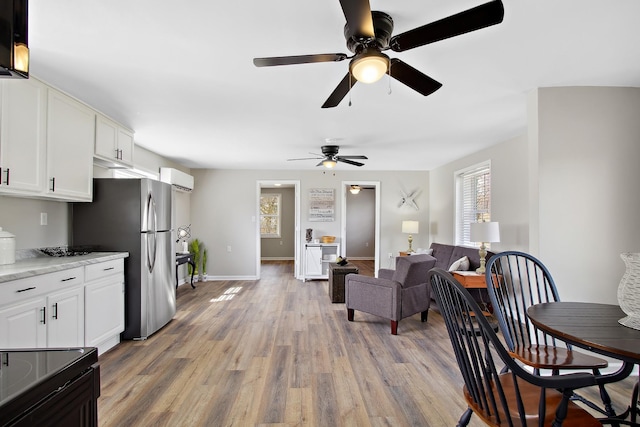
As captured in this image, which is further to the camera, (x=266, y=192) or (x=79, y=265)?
(x=266, y=192)

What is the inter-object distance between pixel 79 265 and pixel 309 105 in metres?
2.40

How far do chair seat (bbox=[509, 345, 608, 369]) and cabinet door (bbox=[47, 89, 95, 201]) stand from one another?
11.5ft

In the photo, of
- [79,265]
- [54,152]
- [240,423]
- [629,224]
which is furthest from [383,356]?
[54,152]

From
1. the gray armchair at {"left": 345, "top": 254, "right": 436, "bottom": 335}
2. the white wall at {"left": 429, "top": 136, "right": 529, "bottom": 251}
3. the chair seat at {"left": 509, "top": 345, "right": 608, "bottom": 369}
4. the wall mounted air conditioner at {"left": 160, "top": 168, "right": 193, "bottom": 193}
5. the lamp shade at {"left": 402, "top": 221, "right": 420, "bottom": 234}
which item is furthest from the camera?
the lamp shade at {"left": 402, "top": 221, "right": 420, "bottom": 234}

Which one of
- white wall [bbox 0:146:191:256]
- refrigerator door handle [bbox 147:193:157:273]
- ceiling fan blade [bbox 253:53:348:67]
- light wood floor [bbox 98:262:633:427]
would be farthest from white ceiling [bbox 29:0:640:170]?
light wood floor [bbox 98:262:633:427]

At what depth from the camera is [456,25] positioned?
1.38 metres

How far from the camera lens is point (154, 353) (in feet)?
9.75

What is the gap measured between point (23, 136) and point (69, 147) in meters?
0.45

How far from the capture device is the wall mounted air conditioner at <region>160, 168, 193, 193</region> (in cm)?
524

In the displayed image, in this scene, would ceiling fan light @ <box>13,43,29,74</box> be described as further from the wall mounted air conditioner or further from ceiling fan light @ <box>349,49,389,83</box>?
the wall mounted air conditioner

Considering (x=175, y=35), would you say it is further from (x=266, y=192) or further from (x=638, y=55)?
(x=266, y=192)

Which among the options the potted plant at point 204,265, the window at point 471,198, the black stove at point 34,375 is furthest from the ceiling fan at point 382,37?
the potted plant at point 204,265

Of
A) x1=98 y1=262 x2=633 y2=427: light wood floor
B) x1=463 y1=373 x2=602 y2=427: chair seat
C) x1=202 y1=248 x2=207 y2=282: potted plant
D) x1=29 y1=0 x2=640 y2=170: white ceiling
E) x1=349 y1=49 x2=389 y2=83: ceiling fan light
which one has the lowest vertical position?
x1=98 y1=262 x2=633 y2=427: light wood floor

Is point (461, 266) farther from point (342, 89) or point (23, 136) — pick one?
point (23, 136)
